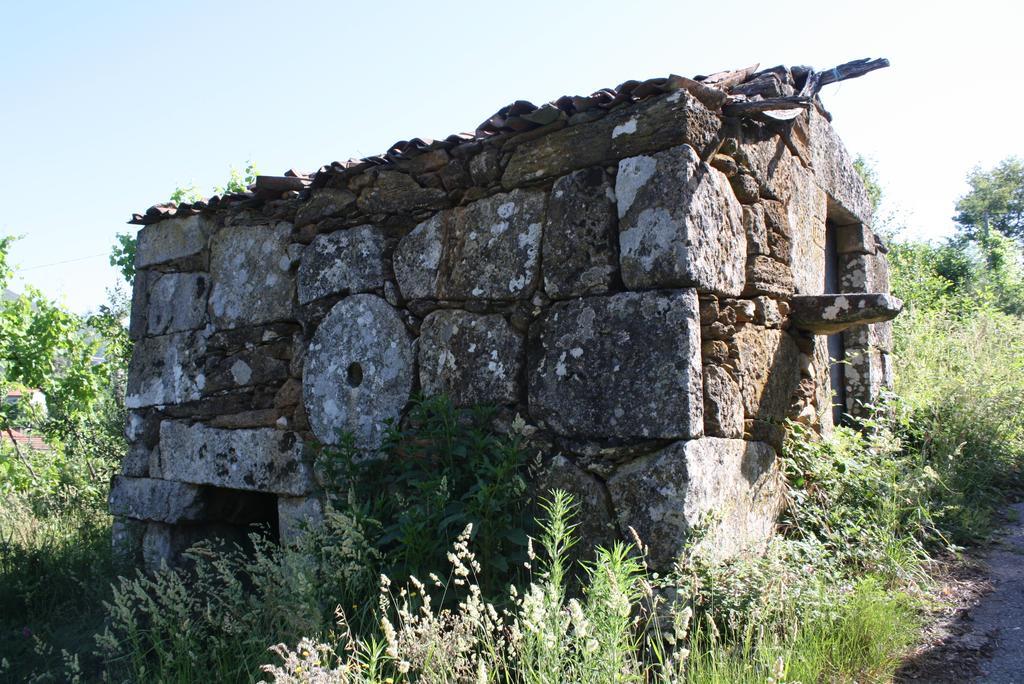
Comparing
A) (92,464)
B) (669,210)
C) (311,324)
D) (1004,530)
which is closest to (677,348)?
(669,210)

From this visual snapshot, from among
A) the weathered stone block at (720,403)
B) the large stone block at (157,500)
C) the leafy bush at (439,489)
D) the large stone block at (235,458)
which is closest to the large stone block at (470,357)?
the leafy bush at (439,489)

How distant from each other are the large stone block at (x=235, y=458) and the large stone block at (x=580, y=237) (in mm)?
1814

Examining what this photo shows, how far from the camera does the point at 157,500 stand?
4.70m

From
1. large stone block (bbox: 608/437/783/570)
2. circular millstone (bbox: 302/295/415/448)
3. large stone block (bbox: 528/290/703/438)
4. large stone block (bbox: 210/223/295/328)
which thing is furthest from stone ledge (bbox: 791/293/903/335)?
large stone block (bbox: 210/223/295/328)

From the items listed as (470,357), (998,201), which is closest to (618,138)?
(470,357)

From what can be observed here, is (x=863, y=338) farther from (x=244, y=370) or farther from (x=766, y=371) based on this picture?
(x=244, y=370)

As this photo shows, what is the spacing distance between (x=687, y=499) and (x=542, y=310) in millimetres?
1050

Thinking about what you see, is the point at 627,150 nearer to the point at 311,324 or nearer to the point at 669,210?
the point at 669,210

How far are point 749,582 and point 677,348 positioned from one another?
927 mm

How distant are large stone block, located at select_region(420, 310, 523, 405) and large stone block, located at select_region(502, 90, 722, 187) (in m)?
0.70

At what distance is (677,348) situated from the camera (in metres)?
2.97

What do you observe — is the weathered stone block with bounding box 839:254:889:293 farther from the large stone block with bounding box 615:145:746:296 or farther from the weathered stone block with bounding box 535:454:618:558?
the weathered stone block with bounding box 535:454:618:558

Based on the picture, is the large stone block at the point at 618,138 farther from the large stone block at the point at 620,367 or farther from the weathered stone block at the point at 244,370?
the weathered stone block at the point at 244,370

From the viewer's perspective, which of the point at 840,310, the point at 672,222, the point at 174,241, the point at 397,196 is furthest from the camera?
the point at 174,241
